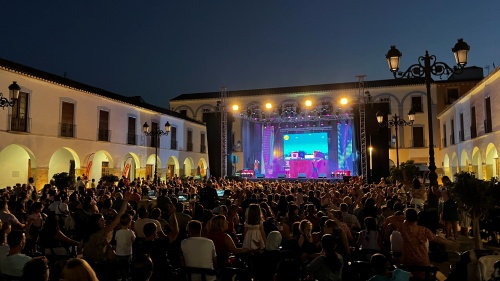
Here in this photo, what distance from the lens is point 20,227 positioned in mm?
7547

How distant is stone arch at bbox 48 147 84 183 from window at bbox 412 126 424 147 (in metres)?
28.4

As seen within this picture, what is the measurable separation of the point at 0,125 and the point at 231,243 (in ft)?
54.1

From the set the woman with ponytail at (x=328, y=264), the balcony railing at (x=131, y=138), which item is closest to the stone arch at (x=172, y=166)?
the balcony railing at (x=131, y=138)

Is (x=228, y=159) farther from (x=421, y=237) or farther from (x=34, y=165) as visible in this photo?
(x=421, y=237)

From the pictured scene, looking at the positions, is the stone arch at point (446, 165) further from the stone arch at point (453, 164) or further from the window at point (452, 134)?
the window at point (452, 134)

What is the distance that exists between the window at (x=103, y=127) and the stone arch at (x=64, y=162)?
80.7 inches

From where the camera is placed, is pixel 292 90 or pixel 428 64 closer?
pixel 428 64

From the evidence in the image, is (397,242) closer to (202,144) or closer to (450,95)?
(202,144)

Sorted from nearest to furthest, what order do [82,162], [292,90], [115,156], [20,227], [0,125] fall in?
[20,227] < [0,125] < [82,162] < [115,156] < [292,90]

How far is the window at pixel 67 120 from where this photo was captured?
21.6 meters

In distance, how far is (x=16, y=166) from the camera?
67.2 feet

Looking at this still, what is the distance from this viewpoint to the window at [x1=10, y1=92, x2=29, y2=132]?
18.6 metres

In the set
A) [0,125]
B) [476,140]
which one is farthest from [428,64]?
[0,125]

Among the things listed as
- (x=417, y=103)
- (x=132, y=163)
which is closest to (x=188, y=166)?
(x=132, y=163)
